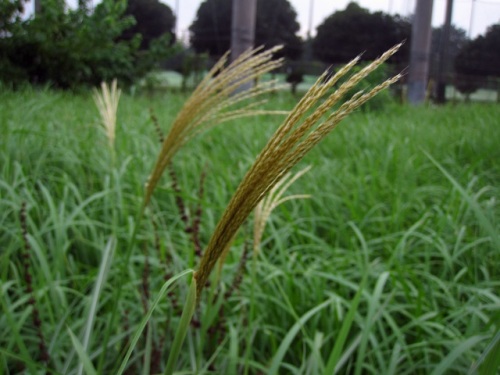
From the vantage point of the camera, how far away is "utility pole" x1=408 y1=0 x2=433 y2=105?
8.09 meters

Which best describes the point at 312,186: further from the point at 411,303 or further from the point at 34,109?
the point at 34,109

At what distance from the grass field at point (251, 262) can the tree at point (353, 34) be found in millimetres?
5813

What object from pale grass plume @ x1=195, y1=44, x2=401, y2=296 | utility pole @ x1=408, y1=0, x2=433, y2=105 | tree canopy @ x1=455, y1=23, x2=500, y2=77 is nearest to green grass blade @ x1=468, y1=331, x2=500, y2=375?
pale grass plume @ x1=195, y1=44, x2=401, y2=296

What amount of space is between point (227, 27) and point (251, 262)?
8.38 metres

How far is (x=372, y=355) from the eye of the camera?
1.44 meters

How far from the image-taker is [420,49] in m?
8.27

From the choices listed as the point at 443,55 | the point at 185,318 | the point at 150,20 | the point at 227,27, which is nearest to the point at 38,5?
the point at 150,20

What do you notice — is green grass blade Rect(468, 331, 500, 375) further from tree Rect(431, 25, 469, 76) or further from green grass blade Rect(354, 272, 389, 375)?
tree Rect(431, 25, 469, 76)

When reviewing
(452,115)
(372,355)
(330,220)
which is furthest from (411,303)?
(452,115)

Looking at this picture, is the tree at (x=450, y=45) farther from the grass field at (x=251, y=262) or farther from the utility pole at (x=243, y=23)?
the grass field at (x=251, y=262)

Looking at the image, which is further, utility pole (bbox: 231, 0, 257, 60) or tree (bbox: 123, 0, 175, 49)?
tree (bbox: 123, 0, 175, 49)

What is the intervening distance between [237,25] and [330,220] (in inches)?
199

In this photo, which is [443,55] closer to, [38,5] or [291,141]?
[38,5]

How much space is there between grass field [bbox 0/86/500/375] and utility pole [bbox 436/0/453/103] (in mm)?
6104
